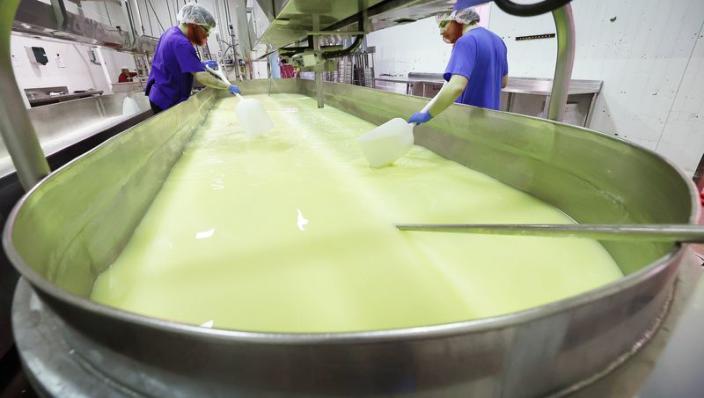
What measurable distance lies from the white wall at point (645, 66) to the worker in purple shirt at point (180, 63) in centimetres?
294

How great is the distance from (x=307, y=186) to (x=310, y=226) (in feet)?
0.95

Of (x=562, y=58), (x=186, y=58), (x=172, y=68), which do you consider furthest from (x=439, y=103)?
(x=172, y=68)

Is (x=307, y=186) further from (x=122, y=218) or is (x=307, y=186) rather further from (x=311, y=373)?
(x=311, y=373)

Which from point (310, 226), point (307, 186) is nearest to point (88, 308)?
point (310, 226)

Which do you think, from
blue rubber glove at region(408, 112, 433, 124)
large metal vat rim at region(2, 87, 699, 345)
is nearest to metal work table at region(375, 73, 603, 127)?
blue rubber glove at region(408, 112, 433, 124)

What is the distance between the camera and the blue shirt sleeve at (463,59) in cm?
136

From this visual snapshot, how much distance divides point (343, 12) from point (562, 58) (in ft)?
4.28

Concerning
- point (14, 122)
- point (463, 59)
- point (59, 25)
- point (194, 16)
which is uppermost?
point (194, 16)

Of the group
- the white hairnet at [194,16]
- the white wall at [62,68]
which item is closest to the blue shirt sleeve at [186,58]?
the white hairnet at [194,16]

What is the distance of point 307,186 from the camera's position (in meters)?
1.09

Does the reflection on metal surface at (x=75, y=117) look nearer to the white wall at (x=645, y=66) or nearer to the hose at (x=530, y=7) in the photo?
the hose at (x=530, y=7)

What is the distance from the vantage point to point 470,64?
137 centimetres

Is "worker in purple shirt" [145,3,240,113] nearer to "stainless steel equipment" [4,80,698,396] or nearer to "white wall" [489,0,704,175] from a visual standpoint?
"stainless steel equipment" [4,80,698,396]

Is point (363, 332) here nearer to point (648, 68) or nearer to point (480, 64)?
point (480, 64)
